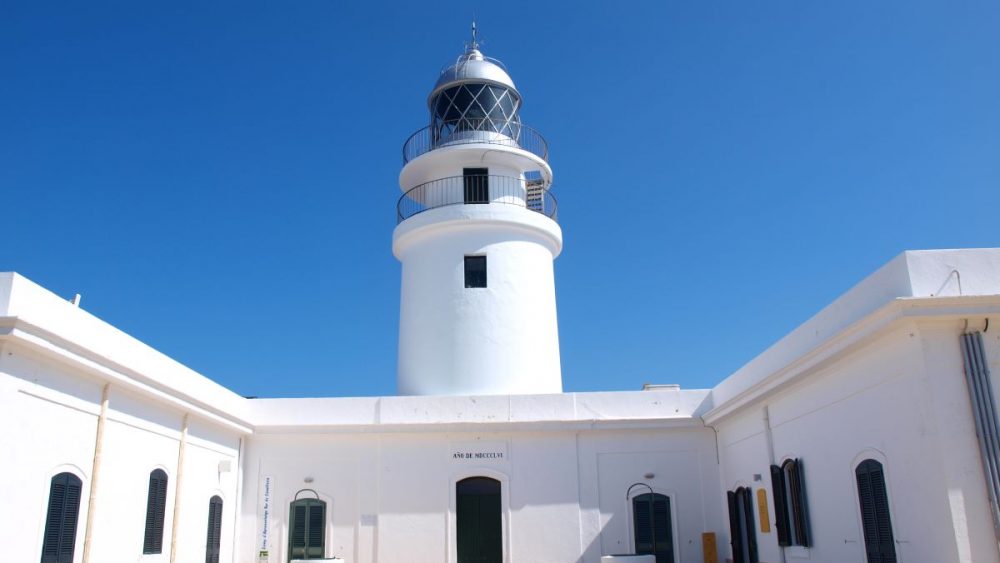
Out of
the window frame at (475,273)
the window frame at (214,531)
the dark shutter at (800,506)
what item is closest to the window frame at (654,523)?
the dark shutter at (800,506)

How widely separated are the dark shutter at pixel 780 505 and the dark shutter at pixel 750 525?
1.19 m

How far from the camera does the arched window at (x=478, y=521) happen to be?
16.2m

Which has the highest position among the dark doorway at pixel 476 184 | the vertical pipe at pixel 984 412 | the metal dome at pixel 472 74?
the metal dome at pixel 472 74

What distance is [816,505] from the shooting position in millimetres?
12234

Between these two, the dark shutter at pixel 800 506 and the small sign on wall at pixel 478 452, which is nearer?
the dark shutter at pixel 800 506

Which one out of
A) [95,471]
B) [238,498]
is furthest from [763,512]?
[95,471]

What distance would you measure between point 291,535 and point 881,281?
1122cm

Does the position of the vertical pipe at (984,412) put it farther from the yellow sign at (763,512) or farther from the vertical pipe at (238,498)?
the vertical pipe at (238,498)

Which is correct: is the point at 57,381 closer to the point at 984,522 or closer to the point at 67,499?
the point at 67,499

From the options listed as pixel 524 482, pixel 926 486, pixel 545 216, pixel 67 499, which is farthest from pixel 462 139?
pixel 926 486

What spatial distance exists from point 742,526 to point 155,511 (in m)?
9.58

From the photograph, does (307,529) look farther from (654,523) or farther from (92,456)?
(654,523)

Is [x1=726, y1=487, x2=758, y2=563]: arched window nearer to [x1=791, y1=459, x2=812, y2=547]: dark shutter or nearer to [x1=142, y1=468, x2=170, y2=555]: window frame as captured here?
[x1=791, y1=459, x2=812, y2=547]: dark shutter

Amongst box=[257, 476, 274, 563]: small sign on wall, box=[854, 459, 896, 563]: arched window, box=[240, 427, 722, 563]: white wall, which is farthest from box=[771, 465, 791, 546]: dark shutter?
box=[257, 476, 274, 563]: small sign on wall
